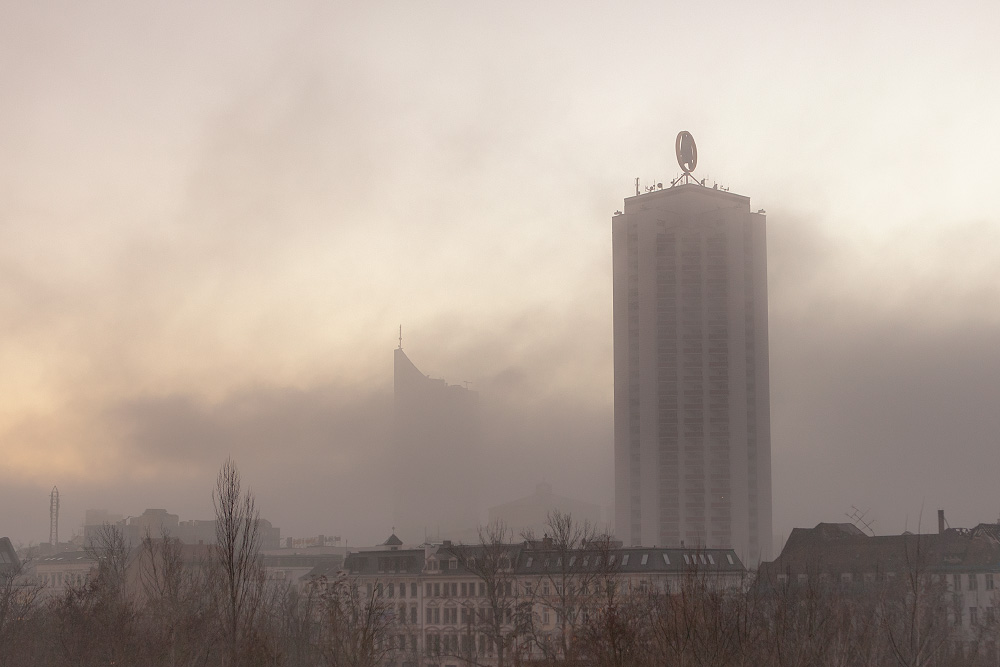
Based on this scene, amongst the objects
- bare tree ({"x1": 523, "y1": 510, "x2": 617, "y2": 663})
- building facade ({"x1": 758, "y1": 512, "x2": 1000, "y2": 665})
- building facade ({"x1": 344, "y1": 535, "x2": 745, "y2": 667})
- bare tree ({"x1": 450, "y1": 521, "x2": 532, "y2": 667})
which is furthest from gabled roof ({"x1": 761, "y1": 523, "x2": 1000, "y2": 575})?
bare tree ({"x1": 450, "y1": 521, "x2": 532, "y2": 667})

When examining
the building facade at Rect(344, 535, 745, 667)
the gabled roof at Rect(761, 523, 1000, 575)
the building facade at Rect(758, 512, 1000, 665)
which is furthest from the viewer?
the gabled roof at Rect(761, 523, 1000, 575)

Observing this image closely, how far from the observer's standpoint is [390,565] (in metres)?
136

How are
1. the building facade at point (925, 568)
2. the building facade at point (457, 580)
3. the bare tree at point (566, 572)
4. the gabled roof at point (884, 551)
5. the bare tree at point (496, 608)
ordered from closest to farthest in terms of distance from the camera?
the bare tree at point (496, 608) → the bare tree at point (566, 572) → the building facade at point (925, 568) → the building facade at point (457, 580) → the gabled roof at point (884, 551)

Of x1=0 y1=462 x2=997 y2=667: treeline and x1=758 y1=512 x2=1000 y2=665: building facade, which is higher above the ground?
x1=0 y1=462 x2=997 y2=667: treeline

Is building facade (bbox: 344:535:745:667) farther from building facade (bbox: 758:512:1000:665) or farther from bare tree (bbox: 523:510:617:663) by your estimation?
building facade (bbox: 758:512:1000:665)

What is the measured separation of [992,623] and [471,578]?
5919 cm

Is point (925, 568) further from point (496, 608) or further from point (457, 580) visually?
point (457, 580)

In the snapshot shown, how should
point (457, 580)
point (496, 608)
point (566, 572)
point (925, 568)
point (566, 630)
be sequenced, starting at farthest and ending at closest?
point (457, 580) → point (925, 568) → point (566, 572) → point (496, 608) → point (566, 630)

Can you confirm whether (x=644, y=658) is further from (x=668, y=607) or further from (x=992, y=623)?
(x=992, y=623)

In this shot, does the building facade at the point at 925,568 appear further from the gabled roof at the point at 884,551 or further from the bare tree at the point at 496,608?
the bare tree at the point at 496,608

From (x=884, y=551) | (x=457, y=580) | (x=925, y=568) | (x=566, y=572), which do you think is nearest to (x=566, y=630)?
(x=566, y=572)

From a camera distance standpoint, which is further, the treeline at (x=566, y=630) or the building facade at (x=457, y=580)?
the building facade at (x=457, y=580)

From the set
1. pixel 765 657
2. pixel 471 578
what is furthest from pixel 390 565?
pixel 765 657

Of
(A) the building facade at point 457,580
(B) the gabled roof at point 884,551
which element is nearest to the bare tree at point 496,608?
(A) the building facade at point 457,580
